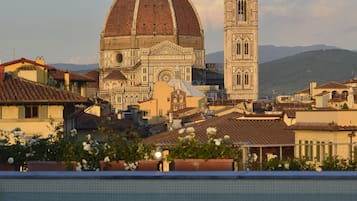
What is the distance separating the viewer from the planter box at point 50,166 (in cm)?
1105

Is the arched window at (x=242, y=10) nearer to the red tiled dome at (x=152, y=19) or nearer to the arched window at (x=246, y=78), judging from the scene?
the arched window at (x=246, y=78)

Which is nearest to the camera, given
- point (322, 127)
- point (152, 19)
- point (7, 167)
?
point (7, 167)

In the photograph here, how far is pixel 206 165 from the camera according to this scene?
1080 centimetres

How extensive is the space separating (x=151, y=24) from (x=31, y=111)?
14077 centimetres

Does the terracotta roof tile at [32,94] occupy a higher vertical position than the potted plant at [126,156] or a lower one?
higher

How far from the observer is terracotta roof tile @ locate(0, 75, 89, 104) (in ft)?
83.5

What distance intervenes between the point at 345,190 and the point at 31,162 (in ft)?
10.7

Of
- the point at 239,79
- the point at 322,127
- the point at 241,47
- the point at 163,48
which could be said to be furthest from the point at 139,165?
the point at 241,47

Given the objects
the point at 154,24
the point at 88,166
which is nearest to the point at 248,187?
the point at 88,166

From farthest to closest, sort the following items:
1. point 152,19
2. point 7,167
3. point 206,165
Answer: point 152,19, point 7,167, point 206,165

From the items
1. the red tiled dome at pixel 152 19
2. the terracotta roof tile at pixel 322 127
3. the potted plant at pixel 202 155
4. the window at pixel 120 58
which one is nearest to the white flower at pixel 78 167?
the potted plant at pixel 202 155

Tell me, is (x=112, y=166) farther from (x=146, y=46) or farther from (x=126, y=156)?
(x=146, y=46)

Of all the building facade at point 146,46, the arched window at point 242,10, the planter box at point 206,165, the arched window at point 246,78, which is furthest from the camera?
the arched window at point 242,10

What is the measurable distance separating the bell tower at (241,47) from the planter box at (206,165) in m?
136
